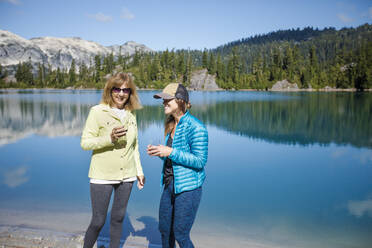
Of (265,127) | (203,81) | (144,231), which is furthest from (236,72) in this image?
(144,231)

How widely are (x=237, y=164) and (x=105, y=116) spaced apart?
1117 centimetres

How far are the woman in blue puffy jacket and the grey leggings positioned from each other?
20.9 inches

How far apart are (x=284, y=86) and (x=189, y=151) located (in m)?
122

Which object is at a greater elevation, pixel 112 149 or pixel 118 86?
pixel 118 86

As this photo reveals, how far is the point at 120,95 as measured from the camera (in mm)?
3574

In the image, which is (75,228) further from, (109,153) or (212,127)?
(212,127)

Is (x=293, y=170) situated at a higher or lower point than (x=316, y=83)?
lower

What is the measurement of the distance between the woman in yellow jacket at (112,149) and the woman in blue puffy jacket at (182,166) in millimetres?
522

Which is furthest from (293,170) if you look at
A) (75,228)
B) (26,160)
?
(26,160)

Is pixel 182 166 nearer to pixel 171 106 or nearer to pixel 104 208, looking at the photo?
pixel 171 106

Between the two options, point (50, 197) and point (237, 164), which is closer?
point (50, 197)

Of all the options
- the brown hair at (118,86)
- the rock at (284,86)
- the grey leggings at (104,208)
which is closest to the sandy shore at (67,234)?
the grey leggings at (104,208)

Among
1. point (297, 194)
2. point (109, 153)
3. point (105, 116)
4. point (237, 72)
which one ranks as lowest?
point (297, 194)

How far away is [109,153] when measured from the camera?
3424 millimetres
